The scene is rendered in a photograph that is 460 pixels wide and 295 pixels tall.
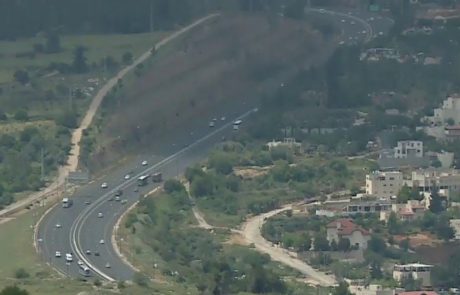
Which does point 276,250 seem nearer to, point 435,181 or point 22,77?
point 435,181

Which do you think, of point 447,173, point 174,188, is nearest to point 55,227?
point 174,188

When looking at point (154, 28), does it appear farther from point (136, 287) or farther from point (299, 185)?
point (136, 287)

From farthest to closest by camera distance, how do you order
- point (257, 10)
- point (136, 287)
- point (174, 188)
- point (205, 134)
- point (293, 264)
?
point (257, 10)
point (205, 134)
point (174, 188)
point (293, 264)
point (136, 287)

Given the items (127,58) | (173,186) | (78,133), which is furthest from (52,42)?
(173,186)

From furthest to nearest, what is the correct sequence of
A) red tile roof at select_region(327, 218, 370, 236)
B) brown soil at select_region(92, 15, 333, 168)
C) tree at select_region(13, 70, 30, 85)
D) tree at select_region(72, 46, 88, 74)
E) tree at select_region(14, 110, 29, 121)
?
tree at select_region(72, 46, 88, 74)
tree at select_region(13, 70, 30, 85)
tree at select_region(14, 110, 29, 121)
brown soil at select_region(92, 15, 333, 168)
red tile roof at select_region(327, 218, 370, 236)

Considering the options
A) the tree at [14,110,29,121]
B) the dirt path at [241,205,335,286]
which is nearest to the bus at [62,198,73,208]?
the dirt path at [241,205,335,286]

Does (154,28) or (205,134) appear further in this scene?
(154,28)

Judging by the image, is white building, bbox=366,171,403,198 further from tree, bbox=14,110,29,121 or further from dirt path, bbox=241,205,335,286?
tree, bbox=14,110,29,121
